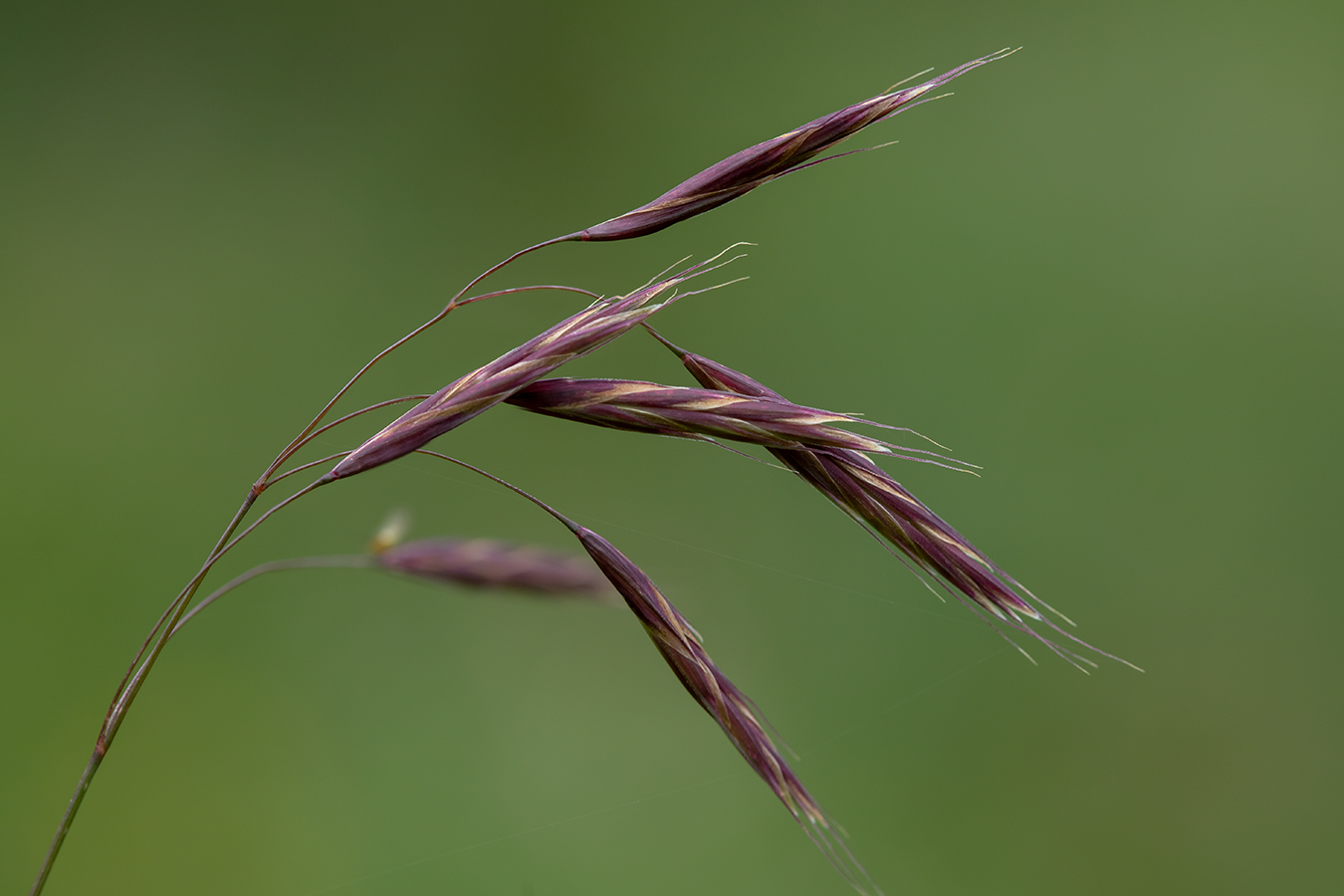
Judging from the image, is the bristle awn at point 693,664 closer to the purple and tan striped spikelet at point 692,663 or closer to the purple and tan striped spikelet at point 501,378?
the purple and tan striped spikelet at point 692,663

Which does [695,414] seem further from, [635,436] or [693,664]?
[635,436]

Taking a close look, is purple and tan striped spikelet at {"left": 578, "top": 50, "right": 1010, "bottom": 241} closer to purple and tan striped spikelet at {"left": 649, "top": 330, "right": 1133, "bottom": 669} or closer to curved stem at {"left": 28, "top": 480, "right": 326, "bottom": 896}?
purple and tan striped spikelet at {"left": 649, "top": 330, "right": 1133, "bottom": 669}

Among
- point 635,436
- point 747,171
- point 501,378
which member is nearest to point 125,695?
point 501,378

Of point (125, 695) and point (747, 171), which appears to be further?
point (747, 171)

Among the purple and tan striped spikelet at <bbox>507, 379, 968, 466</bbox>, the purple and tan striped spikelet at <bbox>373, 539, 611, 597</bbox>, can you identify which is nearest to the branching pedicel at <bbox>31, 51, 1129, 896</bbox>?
the purple and tan striped spikelet at <bbox>507, 379, 968, 466</bbox>

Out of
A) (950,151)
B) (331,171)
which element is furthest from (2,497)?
(950,151)

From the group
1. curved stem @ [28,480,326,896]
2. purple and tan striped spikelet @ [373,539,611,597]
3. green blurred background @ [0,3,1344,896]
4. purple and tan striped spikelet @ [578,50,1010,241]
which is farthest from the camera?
green blurred background @ [0,3,1344,896]
